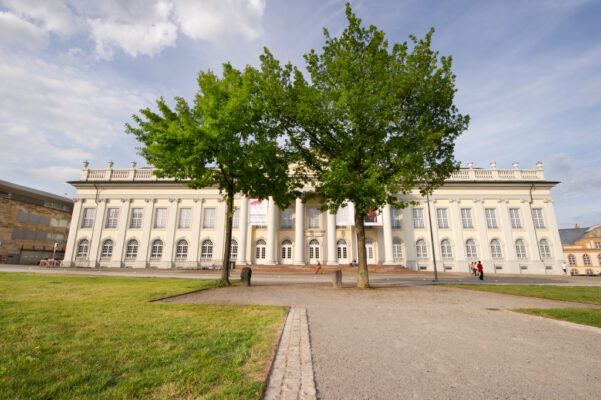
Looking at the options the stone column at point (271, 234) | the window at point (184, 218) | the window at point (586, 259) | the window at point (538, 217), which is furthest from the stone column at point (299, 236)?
the window at point (586, 259)

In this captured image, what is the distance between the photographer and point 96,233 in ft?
118

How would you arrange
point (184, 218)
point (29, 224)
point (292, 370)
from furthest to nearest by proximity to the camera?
1. point (29, 224)
2. point (184, 218)
3. point (292, 370)

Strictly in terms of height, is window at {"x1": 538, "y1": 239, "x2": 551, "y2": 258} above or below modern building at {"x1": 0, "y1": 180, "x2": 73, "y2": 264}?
below

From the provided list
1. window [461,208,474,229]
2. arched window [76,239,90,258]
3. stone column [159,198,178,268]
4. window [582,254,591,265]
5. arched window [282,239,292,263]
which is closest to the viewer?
stone column [159,198,178,268]

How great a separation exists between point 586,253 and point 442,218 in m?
48.4

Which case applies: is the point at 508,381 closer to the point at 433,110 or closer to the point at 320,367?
the point at 320,367

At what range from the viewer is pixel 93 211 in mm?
37375

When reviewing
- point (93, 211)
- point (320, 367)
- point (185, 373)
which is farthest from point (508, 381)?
point (93, 211)

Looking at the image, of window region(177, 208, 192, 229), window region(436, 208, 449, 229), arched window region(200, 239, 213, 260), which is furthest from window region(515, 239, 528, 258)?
window region(177, 208, 192, 229)

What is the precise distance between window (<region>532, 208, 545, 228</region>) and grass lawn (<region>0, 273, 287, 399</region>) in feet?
141

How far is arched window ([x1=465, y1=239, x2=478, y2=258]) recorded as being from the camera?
3519 centimetres

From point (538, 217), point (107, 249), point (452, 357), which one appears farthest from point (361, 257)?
point (107, 249)

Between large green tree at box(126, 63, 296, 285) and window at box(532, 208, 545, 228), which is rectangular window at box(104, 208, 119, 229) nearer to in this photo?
large green tree at box(126, 63, 296, 285)

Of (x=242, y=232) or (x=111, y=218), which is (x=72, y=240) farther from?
(x=242, y=232)
